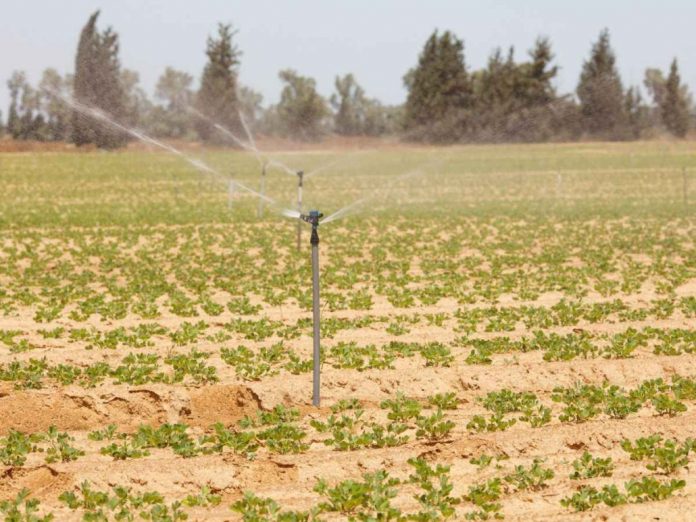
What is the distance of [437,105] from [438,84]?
237 cm

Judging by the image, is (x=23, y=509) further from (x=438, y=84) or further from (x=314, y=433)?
(x=438, y=84)

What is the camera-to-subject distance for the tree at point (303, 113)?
8833 centimetres

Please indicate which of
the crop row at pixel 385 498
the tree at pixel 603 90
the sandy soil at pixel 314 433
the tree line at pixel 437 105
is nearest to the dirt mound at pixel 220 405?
the sandy soil at pixel 314 433

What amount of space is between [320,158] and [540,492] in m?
59.5

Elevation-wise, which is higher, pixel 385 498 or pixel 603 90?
pixel 603 90

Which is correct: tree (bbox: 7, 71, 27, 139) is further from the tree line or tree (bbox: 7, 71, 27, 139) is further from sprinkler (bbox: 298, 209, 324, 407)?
sprinkler (bbox: 298, 209, 324, 407)

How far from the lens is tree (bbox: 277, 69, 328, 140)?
88331 millimetres

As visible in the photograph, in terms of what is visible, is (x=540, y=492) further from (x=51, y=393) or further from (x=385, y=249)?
(x=385, y=249)

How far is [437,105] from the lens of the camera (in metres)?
79.2

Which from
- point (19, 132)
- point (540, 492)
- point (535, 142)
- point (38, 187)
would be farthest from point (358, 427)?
point (19, 132)

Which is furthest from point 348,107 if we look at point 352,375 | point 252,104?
point 352,375

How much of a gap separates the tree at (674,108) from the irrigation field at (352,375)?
70119 mm

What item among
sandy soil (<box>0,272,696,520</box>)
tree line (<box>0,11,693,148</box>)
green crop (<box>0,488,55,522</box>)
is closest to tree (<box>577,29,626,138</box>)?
tree line (<box>0,11,693,148</box>)

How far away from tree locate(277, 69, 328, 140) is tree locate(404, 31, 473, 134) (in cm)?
1031
